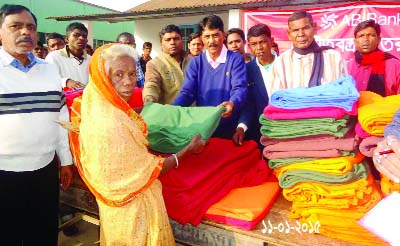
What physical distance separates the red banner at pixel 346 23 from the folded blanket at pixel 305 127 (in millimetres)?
6078

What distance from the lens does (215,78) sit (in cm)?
284

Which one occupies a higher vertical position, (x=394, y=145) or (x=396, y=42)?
Answer: (x=396, y=42)

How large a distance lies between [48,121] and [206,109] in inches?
45.7

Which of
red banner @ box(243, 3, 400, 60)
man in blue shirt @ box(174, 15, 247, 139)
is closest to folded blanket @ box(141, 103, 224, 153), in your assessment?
man in blue shirt @ box(174, 15, 247, 139)

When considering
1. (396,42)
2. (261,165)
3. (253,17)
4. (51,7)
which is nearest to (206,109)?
(261,165)

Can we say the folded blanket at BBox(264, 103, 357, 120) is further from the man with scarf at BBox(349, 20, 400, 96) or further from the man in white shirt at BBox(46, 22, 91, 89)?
the man in white shirt at BBox(46, 22, 91, 89)

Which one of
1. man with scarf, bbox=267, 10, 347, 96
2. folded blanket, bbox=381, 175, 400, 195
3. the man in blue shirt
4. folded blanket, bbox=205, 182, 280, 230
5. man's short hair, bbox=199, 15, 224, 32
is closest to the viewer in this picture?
folded blanket, bbox=381, 175, 400, 195

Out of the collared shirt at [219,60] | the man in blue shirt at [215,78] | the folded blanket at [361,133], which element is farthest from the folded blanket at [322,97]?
the collared shirt at [219,60]

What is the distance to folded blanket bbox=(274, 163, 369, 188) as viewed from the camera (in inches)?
68.6

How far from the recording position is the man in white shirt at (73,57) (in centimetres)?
424

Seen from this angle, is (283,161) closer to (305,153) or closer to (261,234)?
(305,153)

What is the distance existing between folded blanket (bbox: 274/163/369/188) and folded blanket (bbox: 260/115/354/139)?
0.19 m

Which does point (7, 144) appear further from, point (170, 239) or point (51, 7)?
point (51, 7)

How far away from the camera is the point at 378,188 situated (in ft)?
6.24
